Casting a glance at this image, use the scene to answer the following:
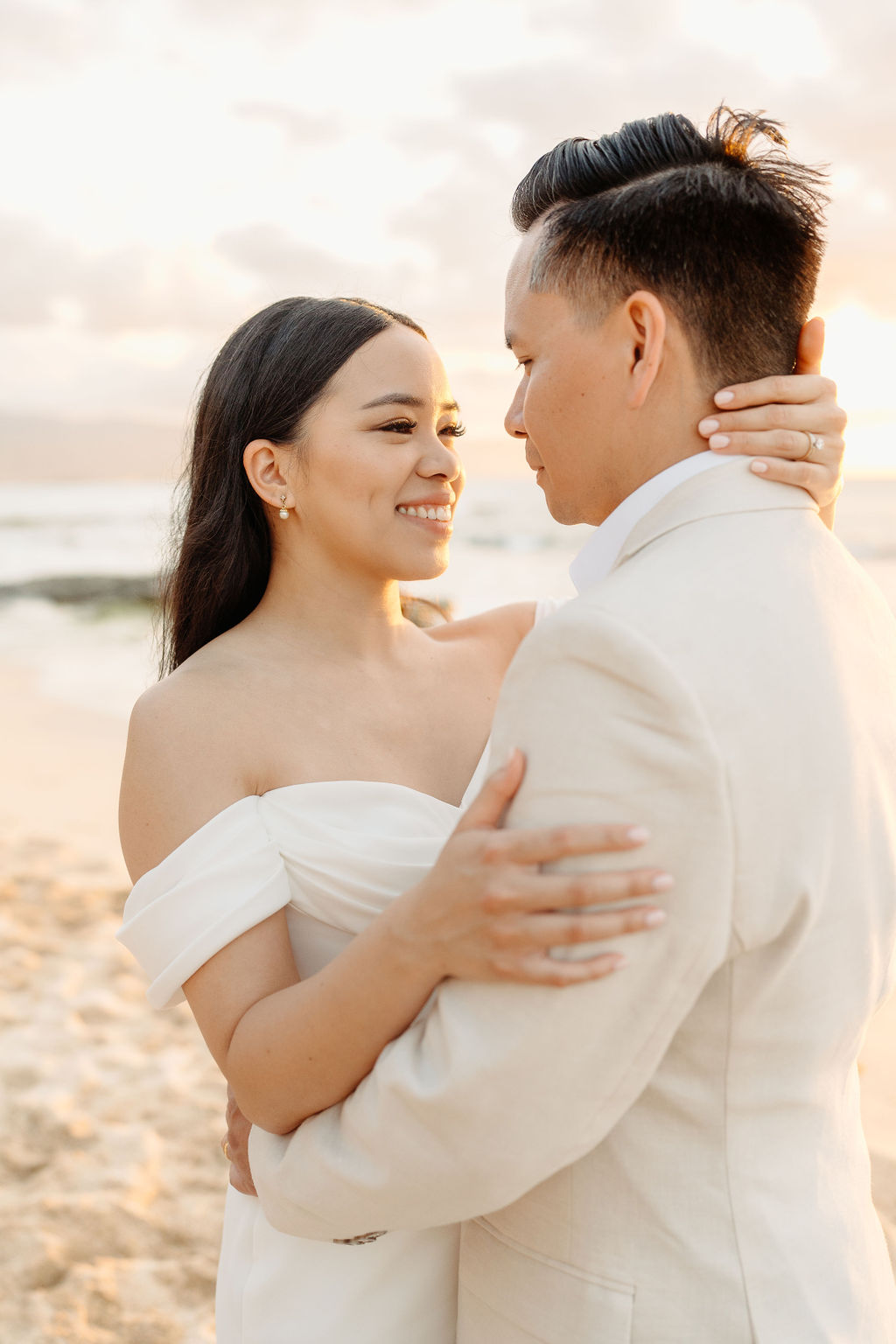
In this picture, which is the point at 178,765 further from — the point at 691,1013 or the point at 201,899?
the point at 691,1013

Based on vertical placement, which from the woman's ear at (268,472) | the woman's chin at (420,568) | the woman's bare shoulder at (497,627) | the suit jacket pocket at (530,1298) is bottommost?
the suit jacket pocket at (530,1298)

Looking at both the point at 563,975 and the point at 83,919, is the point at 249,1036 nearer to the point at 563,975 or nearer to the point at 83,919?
the point at 563,975

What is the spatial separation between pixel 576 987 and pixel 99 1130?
375 centimetres

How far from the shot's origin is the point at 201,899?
1992 mm

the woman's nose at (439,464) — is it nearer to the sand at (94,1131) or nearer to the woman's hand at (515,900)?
the woman's hand at (515,900)

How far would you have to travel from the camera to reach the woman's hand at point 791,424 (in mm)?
1568

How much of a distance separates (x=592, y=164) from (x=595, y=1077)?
138 centimetres

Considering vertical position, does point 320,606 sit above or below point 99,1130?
above

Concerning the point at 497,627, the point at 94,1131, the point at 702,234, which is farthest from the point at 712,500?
the point at 94,1131

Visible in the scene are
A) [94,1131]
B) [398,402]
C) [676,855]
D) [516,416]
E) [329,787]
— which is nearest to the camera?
[676,855]

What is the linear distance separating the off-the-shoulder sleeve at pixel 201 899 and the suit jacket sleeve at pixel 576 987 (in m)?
0.65

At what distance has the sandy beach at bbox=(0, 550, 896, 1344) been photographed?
3.47 meters

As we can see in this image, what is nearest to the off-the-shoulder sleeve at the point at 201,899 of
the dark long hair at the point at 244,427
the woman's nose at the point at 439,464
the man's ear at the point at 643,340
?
the dark long hair at the point at 244,427

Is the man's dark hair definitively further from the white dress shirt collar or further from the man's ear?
the white dress shirt collar
